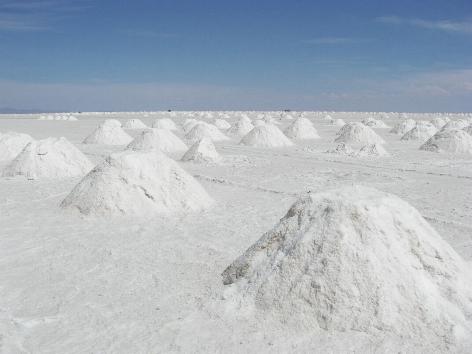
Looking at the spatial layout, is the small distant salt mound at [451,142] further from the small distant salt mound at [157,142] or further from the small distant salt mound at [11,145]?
the small distant salt mound at [11,145]

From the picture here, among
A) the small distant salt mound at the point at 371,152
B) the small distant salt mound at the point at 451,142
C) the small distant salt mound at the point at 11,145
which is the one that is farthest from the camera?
the small distant salt mound at the point at 451,142

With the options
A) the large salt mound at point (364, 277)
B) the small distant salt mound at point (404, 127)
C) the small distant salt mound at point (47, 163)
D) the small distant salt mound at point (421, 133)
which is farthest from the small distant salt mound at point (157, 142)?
the small distant salt mound at point (404, 127)

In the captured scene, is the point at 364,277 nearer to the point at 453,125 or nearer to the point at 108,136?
the point at 108,136

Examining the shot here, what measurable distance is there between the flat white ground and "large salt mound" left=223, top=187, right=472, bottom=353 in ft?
0.58

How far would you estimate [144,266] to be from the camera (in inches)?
193

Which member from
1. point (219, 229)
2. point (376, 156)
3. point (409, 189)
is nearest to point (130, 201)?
point (219, 229)

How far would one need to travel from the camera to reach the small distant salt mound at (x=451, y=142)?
15.3 m

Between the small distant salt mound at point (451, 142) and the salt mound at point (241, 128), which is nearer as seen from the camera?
the small distant salt mound at point (451, 142)

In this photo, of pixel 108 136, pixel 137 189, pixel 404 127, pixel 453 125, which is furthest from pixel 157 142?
pixel 404 127

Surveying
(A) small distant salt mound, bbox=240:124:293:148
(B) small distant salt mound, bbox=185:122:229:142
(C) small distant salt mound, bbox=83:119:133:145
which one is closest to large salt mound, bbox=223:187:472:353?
(A) small distant salt mound, bbox=240:124:293:148

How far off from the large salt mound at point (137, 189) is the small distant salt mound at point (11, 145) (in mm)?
6470

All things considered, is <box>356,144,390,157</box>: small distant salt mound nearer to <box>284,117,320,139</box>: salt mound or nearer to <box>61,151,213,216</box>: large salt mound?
<box>284,117,320,139</box>: salt mound

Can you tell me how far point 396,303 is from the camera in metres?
3.49

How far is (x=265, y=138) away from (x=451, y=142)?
5.91 m
